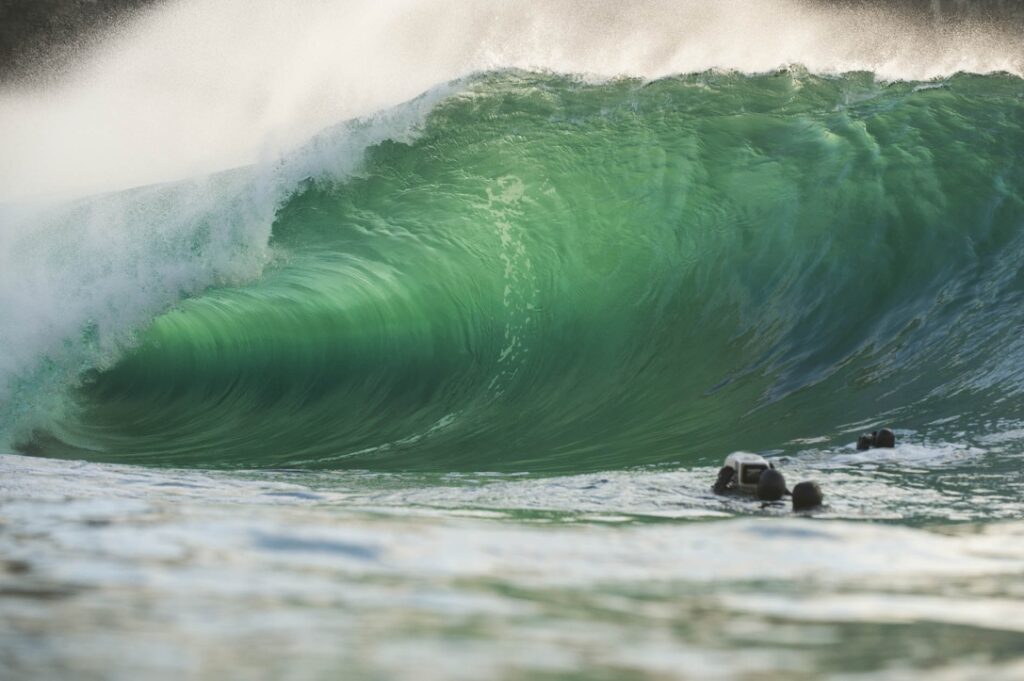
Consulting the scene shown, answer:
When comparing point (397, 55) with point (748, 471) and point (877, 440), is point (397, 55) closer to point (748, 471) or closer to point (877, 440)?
point (877, 440)

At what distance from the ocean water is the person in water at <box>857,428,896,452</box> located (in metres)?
0.15

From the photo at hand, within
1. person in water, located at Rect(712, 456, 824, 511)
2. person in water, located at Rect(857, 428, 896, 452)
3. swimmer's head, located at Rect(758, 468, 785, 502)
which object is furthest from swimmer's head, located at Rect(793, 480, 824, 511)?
person in water, located at Rect(857, 428, 896, 452)

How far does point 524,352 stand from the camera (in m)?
7.11

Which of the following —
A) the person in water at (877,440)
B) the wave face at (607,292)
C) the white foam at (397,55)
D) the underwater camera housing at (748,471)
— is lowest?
the underwater camera housing at (748,471)

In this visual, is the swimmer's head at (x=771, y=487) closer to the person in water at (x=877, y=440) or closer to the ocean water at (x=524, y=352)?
the ocean water at (x=524, y=352)

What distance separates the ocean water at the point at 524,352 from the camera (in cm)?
156

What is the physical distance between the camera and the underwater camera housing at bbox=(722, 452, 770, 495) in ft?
11.5

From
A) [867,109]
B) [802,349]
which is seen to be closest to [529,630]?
[802,349]

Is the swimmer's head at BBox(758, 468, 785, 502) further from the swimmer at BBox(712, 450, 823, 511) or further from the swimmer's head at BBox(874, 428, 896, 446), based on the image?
the swimmer's head at BBox(874, 428, 896, 446)

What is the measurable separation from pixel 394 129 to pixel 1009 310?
4.63 m

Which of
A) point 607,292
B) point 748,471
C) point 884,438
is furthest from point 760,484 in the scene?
point 607,292

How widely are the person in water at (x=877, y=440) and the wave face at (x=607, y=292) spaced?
0.49 m

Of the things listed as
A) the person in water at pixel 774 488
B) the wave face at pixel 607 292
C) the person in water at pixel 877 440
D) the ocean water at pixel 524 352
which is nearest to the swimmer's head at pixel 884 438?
the person in water at pixel 877 440

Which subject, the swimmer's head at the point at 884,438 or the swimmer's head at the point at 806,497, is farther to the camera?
the swimmer's head at the point at 884,438
